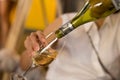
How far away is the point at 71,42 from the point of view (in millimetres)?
968

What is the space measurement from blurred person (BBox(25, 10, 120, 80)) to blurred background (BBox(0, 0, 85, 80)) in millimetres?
425

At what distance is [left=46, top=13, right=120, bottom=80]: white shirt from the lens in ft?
3.03

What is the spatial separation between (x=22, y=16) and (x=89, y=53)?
53cm

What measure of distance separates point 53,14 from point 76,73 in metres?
1.31

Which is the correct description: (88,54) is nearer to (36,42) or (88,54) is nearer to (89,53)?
(89,53)

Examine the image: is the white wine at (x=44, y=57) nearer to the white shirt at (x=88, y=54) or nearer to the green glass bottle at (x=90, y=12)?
the green glass bottle at (x=90, y=12)

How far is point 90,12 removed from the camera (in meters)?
0.72

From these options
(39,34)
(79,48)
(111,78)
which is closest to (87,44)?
(79,48)

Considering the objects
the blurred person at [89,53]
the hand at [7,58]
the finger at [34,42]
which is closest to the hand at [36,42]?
the finger at [34,42]

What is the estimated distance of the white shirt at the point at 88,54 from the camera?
922 mm

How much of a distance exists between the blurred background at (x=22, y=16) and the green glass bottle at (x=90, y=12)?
63 cm

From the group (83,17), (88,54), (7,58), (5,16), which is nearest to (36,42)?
(83,17)

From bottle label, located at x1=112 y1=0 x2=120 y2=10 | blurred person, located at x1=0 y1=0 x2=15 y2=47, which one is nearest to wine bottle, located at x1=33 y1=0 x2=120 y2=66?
bottle label, located at x1=112 y1=0 x2=120 y2=10

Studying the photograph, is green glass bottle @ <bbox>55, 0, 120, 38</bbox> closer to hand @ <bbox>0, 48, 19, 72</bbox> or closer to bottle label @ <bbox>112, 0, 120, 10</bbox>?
bottle label @ <bbox>112, 0, 120, 10</bbox>
